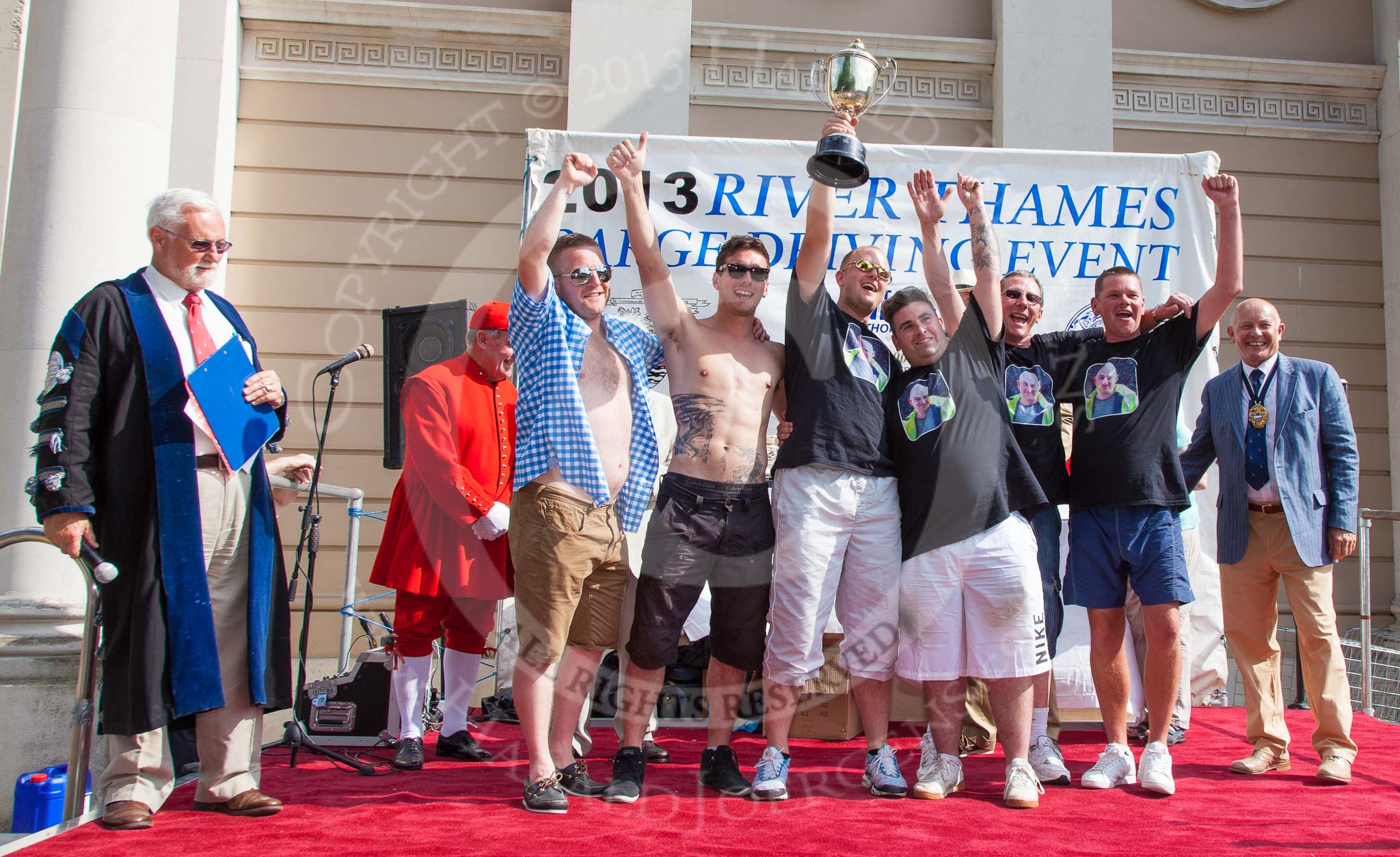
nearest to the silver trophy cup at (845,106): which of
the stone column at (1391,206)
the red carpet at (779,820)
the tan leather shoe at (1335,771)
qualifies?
the red carpet at (779,820)

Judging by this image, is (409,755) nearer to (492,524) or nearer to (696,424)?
(492,524)

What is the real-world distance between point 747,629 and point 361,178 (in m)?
5.73

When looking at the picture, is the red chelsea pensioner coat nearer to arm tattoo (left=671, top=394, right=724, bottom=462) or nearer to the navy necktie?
arm tattoo (left=671, top=394, right=724, bottom=462)

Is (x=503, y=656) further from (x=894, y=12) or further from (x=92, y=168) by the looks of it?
(x=894, y=12)

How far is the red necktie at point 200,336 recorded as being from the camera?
3.04 m

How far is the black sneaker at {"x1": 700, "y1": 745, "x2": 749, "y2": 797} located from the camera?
10.4 feet

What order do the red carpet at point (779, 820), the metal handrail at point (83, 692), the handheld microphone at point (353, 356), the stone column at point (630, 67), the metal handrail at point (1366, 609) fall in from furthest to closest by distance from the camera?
the stone column at point (630, 67), the metal handrail at point (1366, 609), the handheld microphone at point (353, 356), the metal handrail at point (83, 692), the red carpet at point (779, 820)

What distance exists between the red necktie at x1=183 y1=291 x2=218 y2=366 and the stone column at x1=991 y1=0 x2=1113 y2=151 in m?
6.42

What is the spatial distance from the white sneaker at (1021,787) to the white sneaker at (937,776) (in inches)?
6.7

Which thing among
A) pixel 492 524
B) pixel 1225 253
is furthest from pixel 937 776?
pixel 1225 253

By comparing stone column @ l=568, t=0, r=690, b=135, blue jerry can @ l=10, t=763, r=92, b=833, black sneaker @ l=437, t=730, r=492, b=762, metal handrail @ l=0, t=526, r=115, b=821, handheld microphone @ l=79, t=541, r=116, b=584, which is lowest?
blue jerry can @ l=10, t=763, r=92, b=833

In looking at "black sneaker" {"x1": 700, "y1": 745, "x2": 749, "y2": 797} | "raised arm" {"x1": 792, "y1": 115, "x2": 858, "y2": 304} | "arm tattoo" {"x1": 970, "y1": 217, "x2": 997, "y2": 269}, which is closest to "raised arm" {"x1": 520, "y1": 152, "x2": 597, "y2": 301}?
"raised arm" {"x1": 792, "y1": 115, "x2": 858, "y2": 304}

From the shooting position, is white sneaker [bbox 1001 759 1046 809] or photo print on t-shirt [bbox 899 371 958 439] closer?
white sneaker [bbox 1001 759 1046 809]

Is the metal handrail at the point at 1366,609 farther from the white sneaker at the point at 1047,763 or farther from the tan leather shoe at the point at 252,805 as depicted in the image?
the tan leather shoe at the point at 252,805
